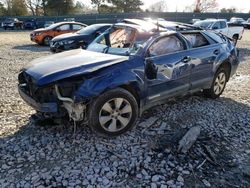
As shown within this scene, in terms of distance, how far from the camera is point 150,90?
15.7 ft

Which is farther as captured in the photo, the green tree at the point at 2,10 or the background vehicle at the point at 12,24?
the green tree at the point at 2,10

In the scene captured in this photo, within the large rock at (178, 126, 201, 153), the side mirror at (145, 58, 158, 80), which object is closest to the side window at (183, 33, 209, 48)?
the side mirror at (145, 58, 158, 80)

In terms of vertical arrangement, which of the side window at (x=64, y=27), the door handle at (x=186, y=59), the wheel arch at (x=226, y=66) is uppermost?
the door handle at (x=186, y=59)

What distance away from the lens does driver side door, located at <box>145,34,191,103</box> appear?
479cm

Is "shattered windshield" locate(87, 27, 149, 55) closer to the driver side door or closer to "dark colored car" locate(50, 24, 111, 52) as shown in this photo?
the driver side door

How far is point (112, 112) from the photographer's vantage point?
4.34 m

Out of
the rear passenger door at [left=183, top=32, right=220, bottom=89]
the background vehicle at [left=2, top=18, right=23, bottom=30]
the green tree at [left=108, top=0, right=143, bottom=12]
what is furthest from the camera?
the green tree at [left=108, top=0, right=143, bottom=12]

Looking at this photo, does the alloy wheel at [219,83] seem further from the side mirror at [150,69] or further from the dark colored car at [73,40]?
the dark colored car at [73,40]

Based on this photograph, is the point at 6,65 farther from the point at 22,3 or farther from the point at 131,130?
the point at 22,3

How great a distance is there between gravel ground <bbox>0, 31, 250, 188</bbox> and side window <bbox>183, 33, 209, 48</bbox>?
1282 millimetres

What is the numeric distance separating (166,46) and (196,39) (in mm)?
1027

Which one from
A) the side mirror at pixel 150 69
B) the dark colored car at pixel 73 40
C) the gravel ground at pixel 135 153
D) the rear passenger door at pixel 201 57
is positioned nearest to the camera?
the gravel ground at pixel 135 153

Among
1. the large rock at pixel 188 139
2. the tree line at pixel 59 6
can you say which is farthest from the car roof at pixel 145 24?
the tree line at pixel 59 6

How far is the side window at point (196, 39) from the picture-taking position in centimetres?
568
